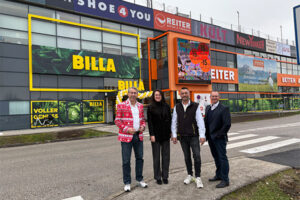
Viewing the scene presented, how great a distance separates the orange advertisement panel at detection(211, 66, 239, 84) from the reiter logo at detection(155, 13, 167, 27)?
9.39m

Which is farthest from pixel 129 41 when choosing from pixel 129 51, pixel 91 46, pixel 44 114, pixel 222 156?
pixel 222 156

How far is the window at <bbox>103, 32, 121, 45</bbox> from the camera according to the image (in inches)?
842

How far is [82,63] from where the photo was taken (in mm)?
19656

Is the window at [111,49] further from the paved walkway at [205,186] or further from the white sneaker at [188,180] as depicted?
the white sneaker at [188,180]

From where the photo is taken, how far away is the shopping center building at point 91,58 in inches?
672

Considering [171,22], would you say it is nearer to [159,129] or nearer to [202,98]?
[202,98]

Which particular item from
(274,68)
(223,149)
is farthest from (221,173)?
(274,68)

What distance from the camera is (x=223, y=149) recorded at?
406cm

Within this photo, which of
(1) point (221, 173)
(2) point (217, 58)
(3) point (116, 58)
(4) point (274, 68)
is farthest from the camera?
(4) point (274, 68)

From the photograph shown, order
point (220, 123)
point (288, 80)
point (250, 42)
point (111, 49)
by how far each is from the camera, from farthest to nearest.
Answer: point (288, 80) → point (250, 42) → point (111, 49) → point (220, 123)

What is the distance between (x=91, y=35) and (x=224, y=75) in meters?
19.3

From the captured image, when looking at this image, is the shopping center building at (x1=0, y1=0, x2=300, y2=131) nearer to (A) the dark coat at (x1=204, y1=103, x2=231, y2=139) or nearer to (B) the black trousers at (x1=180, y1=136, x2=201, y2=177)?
(B) the black trousers at (x1=180, y1=136, x2=201, y2=177)

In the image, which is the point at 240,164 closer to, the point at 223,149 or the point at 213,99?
the point at 223,149

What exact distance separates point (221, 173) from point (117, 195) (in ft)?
6.72
